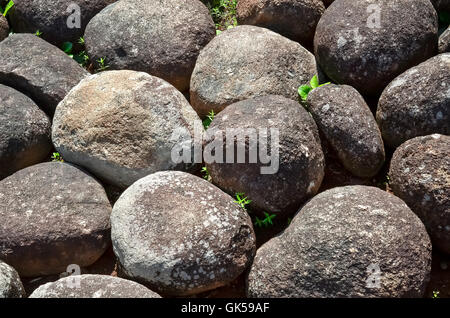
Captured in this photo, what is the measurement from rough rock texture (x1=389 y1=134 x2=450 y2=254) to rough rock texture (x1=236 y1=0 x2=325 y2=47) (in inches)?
73.4

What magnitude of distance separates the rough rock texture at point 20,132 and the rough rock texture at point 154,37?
920 mm

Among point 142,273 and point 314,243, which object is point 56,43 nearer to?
point 142,273

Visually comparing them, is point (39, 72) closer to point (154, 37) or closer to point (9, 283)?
point (154, 37)

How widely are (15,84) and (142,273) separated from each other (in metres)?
2.47

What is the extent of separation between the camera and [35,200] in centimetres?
509

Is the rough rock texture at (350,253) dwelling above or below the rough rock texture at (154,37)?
below

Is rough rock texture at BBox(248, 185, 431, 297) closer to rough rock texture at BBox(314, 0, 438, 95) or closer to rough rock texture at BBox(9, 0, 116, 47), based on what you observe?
rough rock texture at BBox(314, 0, 438, 95)

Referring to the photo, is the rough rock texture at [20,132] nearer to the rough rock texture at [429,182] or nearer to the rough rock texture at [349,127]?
the rough rock texture at [349,127]

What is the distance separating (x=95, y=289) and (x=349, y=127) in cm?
235

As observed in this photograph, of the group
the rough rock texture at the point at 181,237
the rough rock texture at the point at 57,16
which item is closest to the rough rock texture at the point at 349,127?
the rough rock texture at the point at 181,237

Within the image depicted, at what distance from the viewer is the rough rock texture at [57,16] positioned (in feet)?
21.6

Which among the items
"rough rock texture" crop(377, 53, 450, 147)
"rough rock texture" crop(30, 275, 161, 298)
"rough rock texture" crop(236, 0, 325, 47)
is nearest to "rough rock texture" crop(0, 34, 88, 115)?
"rough rock texture" crop(236, 0, 325, 47)

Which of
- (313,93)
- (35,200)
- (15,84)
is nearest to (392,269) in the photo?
(313,93)
